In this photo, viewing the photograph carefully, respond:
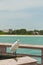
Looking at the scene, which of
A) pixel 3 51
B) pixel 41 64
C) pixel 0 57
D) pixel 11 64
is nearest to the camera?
pixel 11 64

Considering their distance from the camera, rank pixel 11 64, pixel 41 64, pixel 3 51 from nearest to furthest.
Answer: pixel 11 64 < pixel 41 64 < pixel 3 51

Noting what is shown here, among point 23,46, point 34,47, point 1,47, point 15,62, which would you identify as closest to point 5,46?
point 1,47

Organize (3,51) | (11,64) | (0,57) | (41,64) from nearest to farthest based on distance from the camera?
(11,64) < (0,57) < (41,64) < (3,51)

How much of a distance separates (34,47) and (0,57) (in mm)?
698

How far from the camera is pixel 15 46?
12.0 ft

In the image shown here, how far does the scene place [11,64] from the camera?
7.66 ft

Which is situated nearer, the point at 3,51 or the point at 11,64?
the point at 11,64

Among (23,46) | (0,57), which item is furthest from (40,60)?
(0,57)

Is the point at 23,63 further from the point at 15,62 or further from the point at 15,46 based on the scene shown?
the point at 15,46

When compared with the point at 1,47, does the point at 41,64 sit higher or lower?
lower

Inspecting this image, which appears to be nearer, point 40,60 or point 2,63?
point 2,63

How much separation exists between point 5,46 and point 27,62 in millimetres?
1782

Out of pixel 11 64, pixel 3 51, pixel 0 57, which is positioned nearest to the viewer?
pixel 11 64

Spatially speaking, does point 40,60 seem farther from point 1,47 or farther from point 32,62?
point 32,62
